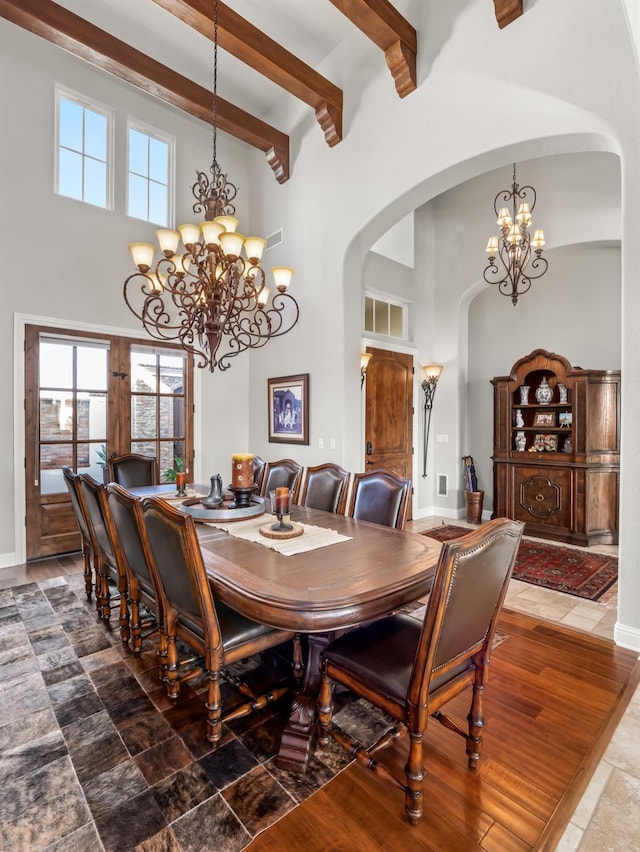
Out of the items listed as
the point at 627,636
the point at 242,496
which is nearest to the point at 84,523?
the point at 242,496

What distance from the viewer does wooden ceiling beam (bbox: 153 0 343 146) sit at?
3352 mm

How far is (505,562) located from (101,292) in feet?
15.5

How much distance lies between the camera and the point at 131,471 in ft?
13.0

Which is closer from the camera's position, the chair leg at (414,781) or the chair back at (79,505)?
the chair leg at (414,781)

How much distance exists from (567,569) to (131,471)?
4216mm

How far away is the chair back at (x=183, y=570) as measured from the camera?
5.27 feet

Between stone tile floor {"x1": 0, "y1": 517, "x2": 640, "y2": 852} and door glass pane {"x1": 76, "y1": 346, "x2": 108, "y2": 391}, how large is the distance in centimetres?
277

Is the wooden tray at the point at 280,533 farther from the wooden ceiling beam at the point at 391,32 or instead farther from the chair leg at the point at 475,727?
the wooden ceiling beam at the point at 391,32

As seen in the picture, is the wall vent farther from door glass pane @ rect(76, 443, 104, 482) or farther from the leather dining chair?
the leather dining chair

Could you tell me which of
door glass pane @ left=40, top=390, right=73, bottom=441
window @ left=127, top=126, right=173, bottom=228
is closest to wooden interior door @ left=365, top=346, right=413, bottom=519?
window @ left=127, top=126, right=173, bottom=228

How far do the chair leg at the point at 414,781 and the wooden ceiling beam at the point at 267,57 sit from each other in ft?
16.0

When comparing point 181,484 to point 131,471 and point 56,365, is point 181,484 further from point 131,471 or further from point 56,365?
point 56,365

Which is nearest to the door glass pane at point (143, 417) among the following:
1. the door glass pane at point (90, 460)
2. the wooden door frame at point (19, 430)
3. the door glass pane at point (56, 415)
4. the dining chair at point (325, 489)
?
the door glass pane at point (90, 460)

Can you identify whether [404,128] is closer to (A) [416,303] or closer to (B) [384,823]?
(A) [416,303]
